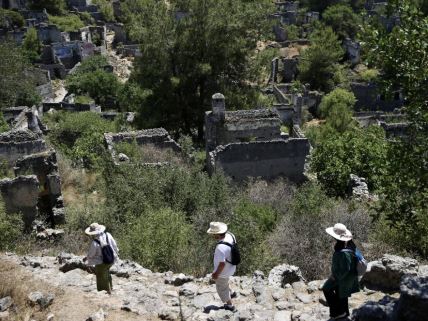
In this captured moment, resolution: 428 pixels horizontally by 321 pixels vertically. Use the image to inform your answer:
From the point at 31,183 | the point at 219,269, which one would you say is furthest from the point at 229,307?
the point at 31,183

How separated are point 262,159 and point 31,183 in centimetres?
729

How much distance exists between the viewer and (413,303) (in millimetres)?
4805

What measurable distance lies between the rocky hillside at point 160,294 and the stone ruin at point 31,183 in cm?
393

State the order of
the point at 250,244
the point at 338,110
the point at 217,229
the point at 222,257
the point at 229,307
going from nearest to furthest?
the point at 222,257, the point at 217,229, the point at 229,307, the point at 250,244, the point at 338,110

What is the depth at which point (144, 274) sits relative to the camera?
831cm

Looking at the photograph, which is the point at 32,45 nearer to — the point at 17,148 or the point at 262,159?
the point at 17,148

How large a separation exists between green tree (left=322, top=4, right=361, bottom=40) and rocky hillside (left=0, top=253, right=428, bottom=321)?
48.6 metres

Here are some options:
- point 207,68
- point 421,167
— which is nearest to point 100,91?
point 207,68

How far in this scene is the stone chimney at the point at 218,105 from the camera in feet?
56.1

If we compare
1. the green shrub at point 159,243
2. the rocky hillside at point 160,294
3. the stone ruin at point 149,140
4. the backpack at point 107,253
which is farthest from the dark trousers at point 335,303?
the stone ruin at point 149,140

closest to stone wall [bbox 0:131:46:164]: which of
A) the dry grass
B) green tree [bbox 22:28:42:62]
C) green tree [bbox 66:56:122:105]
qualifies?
the dry grass

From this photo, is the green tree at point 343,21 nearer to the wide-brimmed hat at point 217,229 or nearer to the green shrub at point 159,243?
the green shrub at point 159,243

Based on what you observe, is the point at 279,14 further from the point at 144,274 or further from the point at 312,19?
the point at 144,274

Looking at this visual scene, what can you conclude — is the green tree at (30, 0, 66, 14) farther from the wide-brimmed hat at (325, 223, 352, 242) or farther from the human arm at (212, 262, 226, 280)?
the wide-brimmed hat at (325, 223, 352, 242)
